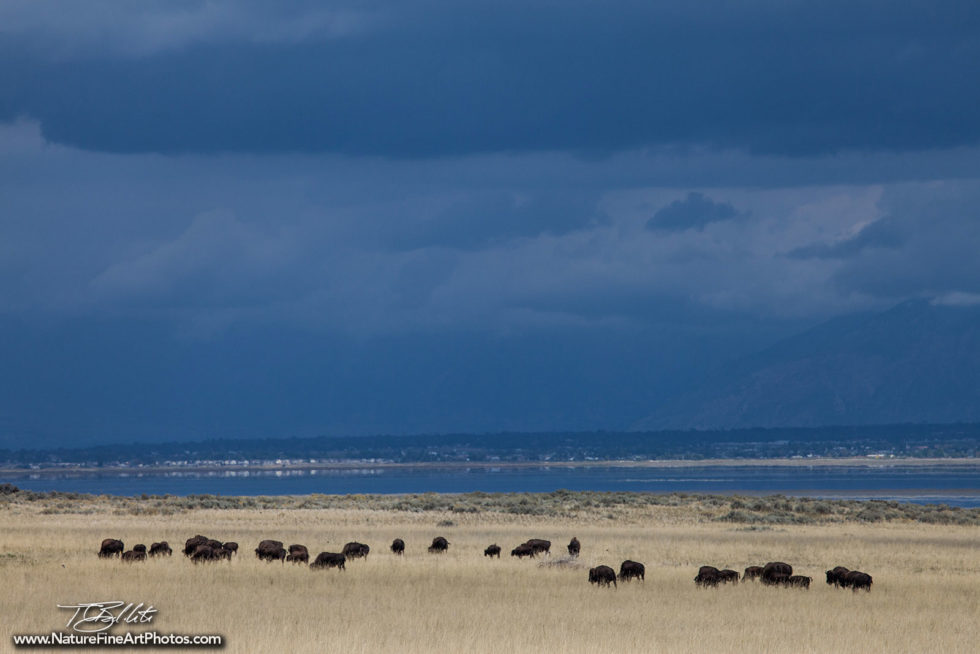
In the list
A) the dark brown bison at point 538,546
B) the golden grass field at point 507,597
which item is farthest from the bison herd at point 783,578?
the dark brown bison at point 538,546

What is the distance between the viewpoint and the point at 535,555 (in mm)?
34719

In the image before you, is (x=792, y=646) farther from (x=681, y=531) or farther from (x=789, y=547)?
(x=681, y=531)

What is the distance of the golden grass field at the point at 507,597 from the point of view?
782 inches

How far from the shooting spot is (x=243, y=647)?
59.7ft

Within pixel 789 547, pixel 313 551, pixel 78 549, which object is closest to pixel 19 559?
pixel 78 549

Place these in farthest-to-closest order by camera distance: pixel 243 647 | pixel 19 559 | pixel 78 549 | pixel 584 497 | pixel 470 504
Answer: pixel 584 497 → pixel 470 504 → pixel 78 549 → pixel 19 559 → pixel 243 647

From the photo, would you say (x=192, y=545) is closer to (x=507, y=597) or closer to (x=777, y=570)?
(x=507, y=597)

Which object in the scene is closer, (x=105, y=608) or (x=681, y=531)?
(x=105, y=608)

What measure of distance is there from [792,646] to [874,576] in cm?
1184

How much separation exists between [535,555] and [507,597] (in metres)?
9.38
